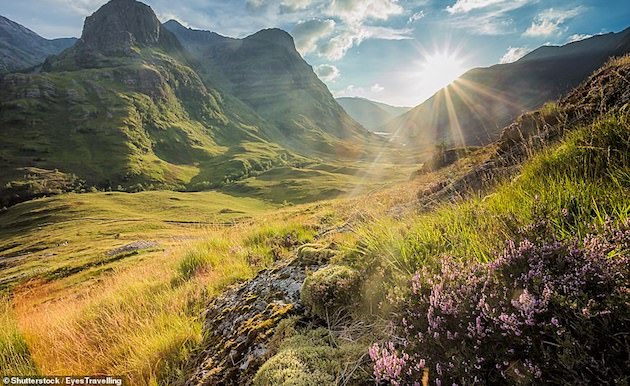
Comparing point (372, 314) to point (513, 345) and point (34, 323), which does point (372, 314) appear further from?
point (34, 323)

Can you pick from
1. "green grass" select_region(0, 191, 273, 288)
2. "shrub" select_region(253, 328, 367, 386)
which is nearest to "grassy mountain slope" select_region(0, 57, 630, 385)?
"shrub" select_region(253, 328, 367, 386)

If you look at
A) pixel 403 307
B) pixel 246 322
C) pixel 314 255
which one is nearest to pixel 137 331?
pixel 246 322

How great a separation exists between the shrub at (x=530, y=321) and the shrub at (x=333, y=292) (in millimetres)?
1176

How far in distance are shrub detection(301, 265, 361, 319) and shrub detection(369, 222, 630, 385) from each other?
1.18 metres

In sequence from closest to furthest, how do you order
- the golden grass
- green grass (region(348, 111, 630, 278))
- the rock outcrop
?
green grass (region(348, 111, 630, 278))
the rock outcrop
the golden grass

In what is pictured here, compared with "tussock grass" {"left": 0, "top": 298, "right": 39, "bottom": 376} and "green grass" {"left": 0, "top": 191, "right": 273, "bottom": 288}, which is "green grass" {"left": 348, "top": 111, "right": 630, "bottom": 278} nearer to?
"tussock grass" {"left": 0, "top": 298, "right": 39, "bottom": 376}

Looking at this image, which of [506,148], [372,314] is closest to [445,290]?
[372,314]

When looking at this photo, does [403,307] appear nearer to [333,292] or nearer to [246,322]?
[333,292]

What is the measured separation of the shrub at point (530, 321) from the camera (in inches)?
71.7

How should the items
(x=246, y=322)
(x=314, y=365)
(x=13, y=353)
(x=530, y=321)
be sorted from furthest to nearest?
(x=13, y=353) → (x=246, y=322) → (x=314, y=365) → (x=530, y=321)

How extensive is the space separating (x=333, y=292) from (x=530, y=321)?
2.29 metres

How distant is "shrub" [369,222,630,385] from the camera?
1.82 meters

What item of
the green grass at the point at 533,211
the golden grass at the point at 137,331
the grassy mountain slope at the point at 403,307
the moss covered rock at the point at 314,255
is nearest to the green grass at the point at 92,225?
the golden grass at the point at 137,331

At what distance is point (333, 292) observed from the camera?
3979 millimetres
